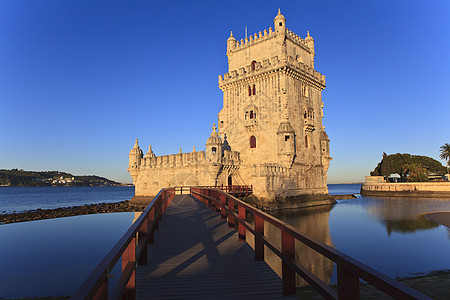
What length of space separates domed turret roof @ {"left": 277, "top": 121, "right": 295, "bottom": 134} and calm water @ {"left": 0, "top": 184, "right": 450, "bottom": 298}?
8.89 meters

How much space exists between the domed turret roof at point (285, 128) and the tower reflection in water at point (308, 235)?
8.84 m

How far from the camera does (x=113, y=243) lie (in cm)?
2203

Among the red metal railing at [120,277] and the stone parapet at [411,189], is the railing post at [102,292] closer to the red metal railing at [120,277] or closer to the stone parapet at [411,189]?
the red metal railing at [120,277]

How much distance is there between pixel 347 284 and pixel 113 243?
2222 centimetres

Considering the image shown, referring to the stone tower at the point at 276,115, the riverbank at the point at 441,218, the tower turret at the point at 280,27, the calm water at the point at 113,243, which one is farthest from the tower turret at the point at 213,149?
the riverbank at the point at 441,218

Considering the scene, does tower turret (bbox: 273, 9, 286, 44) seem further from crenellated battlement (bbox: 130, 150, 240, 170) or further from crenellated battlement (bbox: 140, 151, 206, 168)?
crenellated battlement (bbox: 140, 151, 206, 168)

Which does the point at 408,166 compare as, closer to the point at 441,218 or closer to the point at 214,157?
the point at 441,218

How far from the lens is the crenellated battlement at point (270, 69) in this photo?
108 ft

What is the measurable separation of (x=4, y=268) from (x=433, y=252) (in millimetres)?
23554

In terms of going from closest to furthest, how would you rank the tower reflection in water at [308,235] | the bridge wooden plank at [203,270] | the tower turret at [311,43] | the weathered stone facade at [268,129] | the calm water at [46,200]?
the bridge wooden plank at [203,270] < the tower reflection in water at [308,235] < the weathered stone facade at [268,129] < the tower turret at [311,43] < the calm water at [46,200]

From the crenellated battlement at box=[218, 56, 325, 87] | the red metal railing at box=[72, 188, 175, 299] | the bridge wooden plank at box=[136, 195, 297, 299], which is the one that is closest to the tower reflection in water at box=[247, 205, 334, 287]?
the bridge wooden plank at box=[136, 195, 297, 299]

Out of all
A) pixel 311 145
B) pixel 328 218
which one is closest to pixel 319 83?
pixel 311 145

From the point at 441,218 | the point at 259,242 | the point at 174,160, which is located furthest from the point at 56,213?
the point at 441,218

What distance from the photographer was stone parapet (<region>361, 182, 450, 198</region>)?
5412 cm
